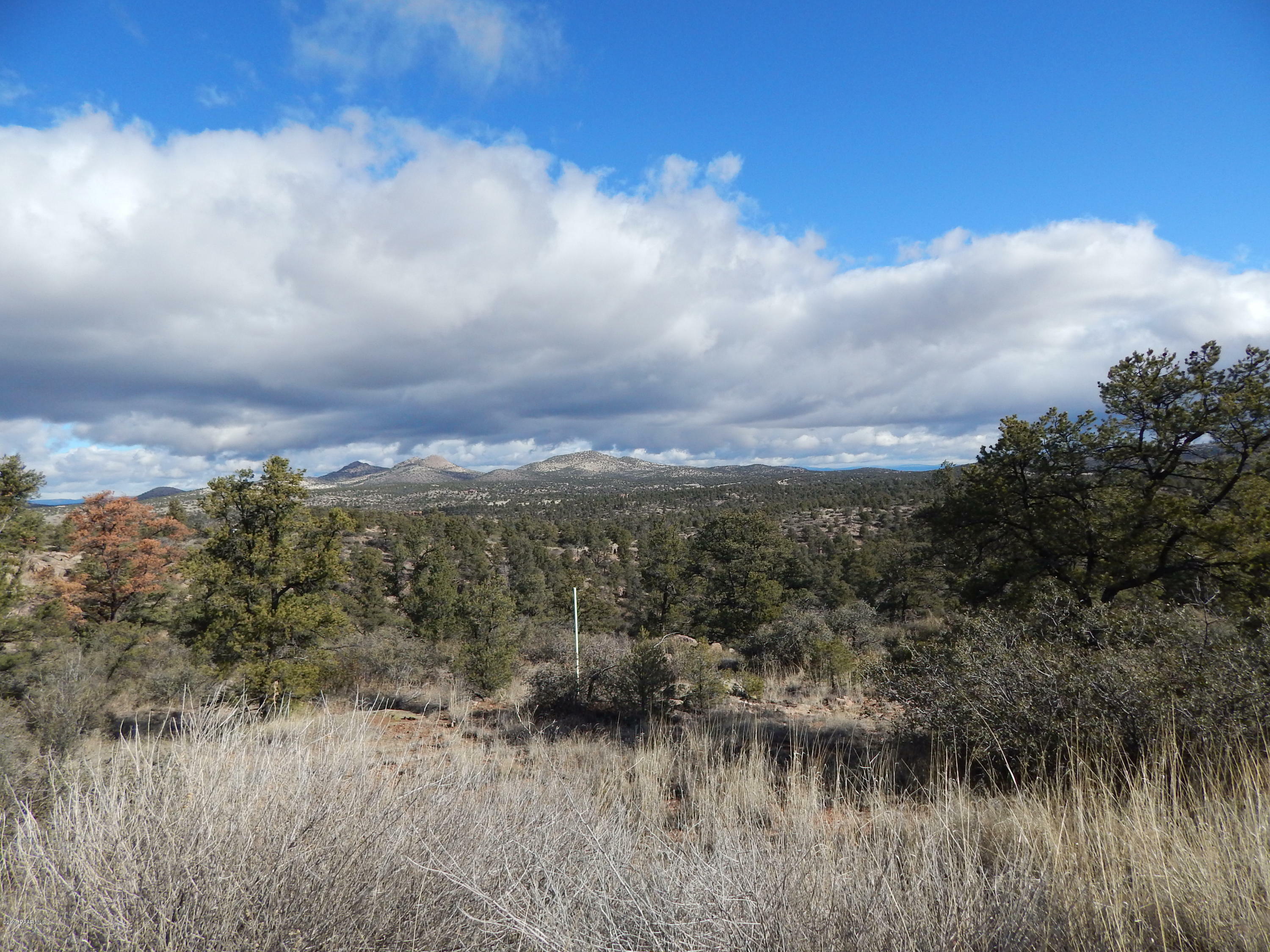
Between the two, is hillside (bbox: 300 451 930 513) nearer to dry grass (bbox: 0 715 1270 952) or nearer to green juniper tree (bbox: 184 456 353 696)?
green juniper tree (bbox: 184 456 353 696)

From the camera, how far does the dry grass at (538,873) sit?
2.31 meters

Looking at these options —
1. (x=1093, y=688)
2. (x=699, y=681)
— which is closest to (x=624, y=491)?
(x=699, y=681)

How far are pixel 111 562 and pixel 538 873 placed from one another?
38.5 metres

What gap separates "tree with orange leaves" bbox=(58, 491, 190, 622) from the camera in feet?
95.4

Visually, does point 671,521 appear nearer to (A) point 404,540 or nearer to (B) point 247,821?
(A) point 404,540

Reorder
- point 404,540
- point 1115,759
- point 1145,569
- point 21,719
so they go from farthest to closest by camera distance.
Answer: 1. point 404,540
2. point 1145,569
3. point 21,719
4. point 1115,759

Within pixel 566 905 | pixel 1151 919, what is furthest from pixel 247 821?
pixel 1151 919

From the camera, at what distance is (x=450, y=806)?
3.48 metres

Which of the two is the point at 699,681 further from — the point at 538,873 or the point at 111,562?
the point at 111,562

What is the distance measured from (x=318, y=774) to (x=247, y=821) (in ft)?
2.08

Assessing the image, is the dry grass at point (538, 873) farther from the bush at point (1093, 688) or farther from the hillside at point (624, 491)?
the hillside at point (624, 491)

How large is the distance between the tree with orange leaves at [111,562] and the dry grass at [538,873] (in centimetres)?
3270

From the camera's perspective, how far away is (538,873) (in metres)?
3.05

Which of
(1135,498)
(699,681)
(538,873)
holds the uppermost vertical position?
(1135,498)
